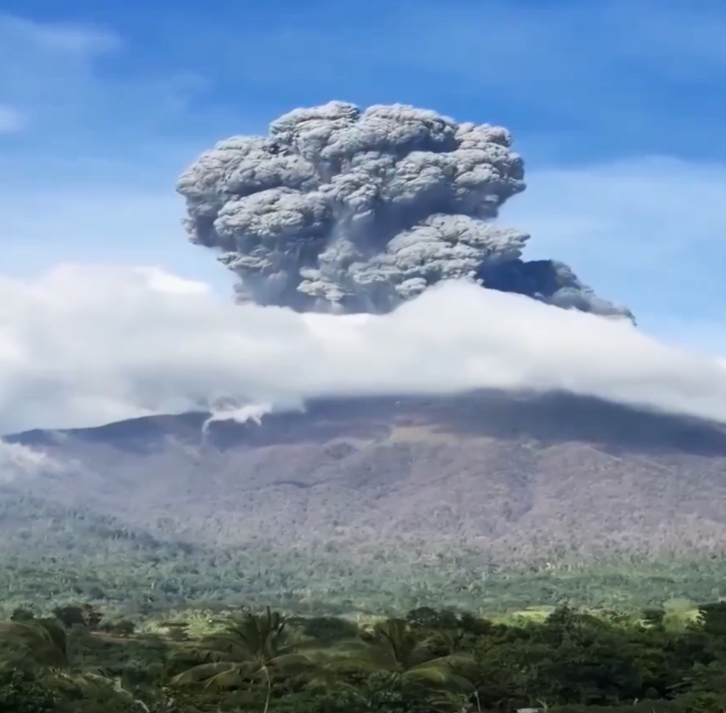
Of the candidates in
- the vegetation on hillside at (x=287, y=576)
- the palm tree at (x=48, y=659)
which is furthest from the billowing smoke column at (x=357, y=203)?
the palm tree at (x=48, y=659)

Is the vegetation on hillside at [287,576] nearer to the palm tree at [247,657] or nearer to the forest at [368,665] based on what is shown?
the forest at [368,665]

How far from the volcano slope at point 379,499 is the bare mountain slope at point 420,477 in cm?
29

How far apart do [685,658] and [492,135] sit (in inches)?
5031

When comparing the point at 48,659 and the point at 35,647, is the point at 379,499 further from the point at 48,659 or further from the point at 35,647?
the point at 48,659

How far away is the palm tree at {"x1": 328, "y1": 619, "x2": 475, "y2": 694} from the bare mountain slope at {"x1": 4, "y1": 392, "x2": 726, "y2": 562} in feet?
279

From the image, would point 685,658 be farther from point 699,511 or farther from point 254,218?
point 254,218

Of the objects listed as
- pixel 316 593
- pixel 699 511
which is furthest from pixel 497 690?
pixel 699 511

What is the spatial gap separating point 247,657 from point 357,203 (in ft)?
420

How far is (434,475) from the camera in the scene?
14638 cm

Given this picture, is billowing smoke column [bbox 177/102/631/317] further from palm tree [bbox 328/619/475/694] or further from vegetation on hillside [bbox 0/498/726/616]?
palm tree [bbox 328/619/475/694]

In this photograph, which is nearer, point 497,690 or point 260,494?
point 497,690

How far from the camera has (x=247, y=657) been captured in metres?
28.1

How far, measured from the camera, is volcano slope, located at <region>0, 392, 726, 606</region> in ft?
349

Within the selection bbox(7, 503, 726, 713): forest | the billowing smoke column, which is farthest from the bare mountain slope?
Result: bbox(7, 503, 726, 713): forest
